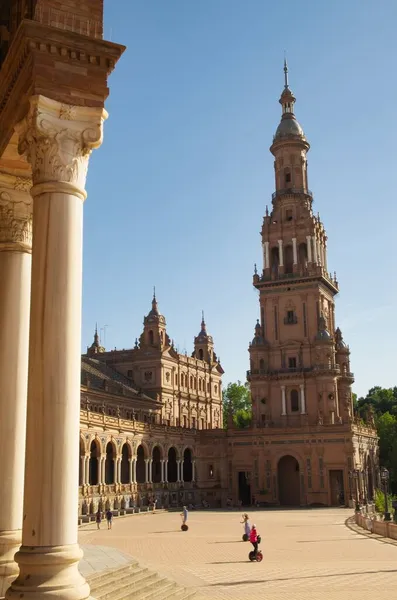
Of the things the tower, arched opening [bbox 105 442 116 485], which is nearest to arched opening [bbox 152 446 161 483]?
arched opening [bbox 105 442 116 485]

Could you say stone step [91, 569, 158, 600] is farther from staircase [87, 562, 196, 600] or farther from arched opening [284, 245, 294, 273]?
arched opening [284, 245, 294, 273]

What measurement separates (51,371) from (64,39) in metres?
5.10

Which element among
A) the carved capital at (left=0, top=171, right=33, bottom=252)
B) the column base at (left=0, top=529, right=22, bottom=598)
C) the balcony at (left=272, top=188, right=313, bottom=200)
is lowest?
the column base at (left=0, top=529, right=22, bottom=598)

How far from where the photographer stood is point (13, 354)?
40.4ft

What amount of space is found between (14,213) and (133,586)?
8.71 m

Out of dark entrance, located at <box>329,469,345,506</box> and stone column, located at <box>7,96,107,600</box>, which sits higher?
stone column, located at <box>7,96,107,600</box>

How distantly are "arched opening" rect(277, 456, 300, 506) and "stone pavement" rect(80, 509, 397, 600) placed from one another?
27.9m

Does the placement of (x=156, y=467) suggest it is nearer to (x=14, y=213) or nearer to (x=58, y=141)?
(x=14, y=213)

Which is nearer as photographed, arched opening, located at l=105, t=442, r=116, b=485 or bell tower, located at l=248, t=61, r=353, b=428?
arched opening, located at l=105, t=442, r=116, b=485

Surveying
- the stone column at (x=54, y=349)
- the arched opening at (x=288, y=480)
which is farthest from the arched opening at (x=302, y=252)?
the stone column at (x=54, y=349)

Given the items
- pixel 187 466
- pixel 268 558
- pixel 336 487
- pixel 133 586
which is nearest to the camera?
pixel 133 586

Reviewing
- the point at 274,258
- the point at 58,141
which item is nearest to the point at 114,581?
the point at 58,141

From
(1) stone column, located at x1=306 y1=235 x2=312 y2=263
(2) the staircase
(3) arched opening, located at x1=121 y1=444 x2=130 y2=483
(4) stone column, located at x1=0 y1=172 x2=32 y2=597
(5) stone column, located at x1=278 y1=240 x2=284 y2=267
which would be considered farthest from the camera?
(5) stone column, located at x1=278 y1=240 x2=284 y2=267

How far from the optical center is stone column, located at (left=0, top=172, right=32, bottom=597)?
11.6 m
